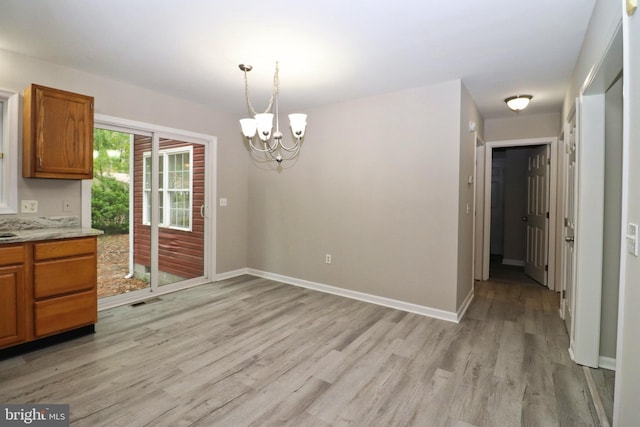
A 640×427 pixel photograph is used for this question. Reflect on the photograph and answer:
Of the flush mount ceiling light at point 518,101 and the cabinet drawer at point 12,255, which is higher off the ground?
the flush mount ceiling light at point 518,101

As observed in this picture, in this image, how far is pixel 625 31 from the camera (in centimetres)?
132

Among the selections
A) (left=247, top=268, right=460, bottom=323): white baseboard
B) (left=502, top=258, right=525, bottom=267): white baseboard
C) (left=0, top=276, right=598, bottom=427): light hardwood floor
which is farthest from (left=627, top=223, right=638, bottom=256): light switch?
(left=502, top=258, right=525, bottom=267): white baseboard

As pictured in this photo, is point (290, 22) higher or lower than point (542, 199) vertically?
higher

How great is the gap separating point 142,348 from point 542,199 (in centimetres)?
540

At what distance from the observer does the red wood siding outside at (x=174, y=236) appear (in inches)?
149

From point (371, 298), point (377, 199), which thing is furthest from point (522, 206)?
point (371, 298)

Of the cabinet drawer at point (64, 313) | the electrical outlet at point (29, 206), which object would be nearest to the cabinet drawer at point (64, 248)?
the cabinet drawer at point (64, 313)

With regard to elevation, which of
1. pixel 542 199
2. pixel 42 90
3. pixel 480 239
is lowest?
pixel 480 239

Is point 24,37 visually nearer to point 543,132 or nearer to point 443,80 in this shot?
point 443,80

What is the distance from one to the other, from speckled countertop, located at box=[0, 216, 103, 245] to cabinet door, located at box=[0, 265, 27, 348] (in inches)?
9.0

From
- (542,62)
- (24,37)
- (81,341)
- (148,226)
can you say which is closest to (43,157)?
(24,37)

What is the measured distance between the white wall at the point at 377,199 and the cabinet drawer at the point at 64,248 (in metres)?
2.37

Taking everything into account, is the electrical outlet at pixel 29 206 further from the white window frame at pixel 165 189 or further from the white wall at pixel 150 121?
the white window frame at pixel 165 189

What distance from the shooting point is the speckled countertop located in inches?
94.7
